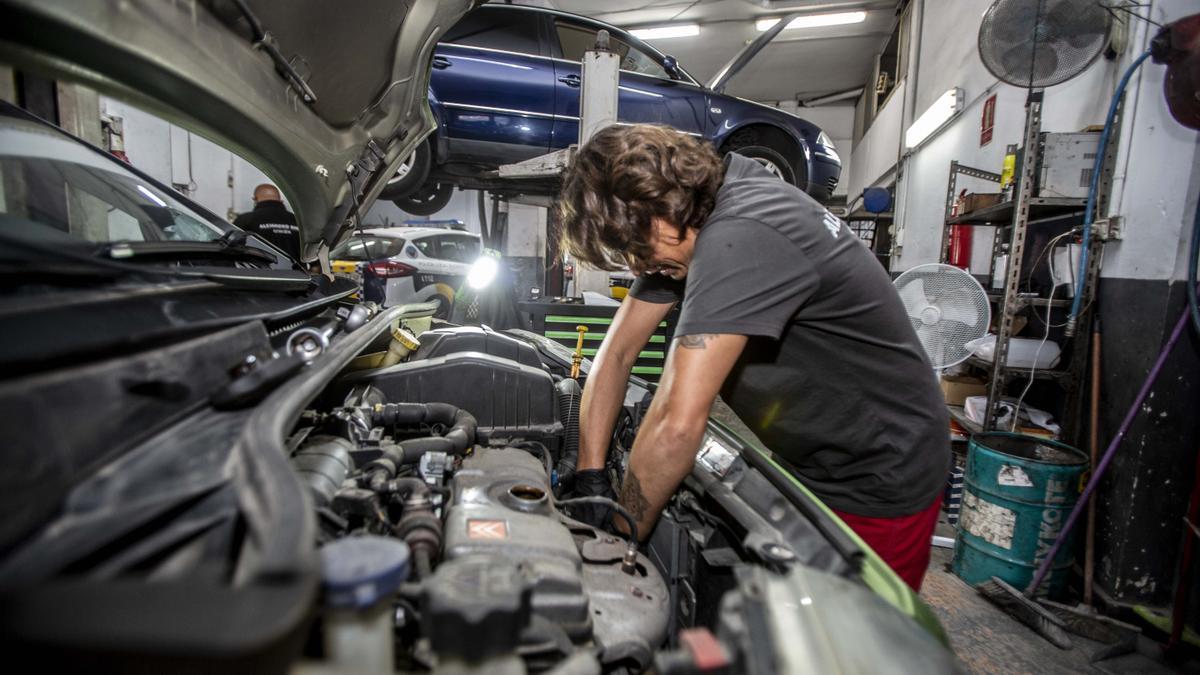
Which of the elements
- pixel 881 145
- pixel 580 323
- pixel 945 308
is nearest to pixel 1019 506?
pixel 945 308

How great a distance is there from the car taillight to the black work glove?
15.8 ft

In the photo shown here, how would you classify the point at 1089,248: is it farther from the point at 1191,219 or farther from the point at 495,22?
the point at 495,22

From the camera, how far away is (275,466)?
0.55m

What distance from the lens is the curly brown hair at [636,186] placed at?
125 centimetres

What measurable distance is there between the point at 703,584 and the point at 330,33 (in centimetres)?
160

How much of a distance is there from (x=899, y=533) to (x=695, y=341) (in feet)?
2.56

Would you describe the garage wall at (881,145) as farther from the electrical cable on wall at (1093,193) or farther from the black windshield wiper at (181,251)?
the black windshield wiper at (181,251)

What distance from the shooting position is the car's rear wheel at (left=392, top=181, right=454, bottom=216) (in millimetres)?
4723

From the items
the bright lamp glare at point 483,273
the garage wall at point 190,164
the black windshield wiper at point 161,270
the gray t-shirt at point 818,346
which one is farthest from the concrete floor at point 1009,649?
the garage wall at point 190,164

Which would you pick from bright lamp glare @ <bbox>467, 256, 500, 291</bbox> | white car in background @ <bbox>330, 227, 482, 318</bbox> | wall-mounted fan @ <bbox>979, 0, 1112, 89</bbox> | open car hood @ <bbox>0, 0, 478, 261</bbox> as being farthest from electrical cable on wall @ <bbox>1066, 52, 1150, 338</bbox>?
white car in background @ <bbox>330, 227, 482, 318</bbox>

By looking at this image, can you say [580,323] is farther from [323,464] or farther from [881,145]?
[881,145]

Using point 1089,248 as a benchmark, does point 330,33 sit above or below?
above

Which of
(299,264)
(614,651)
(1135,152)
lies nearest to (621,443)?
(614,651)

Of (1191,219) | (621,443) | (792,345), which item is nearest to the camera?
(792,345)
